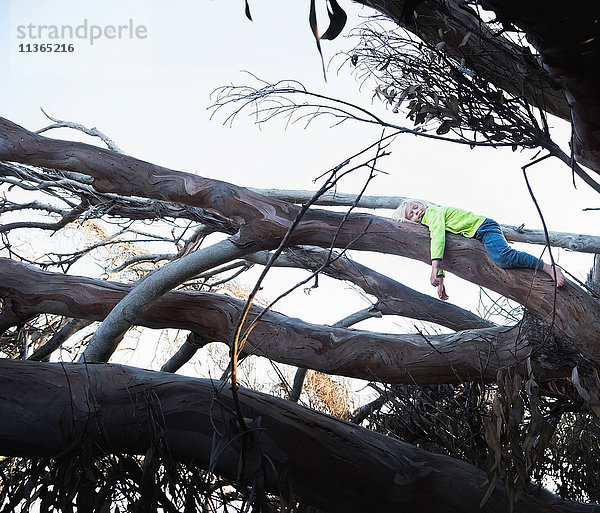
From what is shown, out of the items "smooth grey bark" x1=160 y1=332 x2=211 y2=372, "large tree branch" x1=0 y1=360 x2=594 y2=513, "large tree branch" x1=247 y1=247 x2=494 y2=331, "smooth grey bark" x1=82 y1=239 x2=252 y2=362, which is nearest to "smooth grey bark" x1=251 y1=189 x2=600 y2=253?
"large tree branch" x1=247 y1=247 x2=494 y2=331

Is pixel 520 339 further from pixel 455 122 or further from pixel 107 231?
pixel 107 231

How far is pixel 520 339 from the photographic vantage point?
13.3ft

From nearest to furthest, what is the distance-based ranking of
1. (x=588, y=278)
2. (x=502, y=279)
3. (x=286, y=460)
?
(x=286, y=460) → (x=502, y=279) → (x=588, y=278)

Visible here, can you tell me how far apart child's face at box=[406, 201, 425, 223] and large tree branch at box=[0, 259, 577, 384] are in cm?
76

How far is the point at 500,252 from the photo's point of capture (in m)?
3.76

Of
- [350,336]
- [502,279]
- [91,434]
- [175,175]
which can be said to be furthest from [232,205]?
[91,434]

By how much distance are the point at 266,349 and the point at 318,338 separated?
1.27 ft

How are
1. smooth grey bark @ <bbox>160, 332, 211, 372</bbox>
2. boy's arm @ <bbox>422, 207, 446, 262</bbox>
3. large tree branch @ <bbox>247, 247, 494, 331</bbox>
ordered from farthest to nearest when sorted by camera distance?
1. large tree branch @ <bbox>247, 247, 494, 331</bbox>
2. smooth grey bark @ <bbox>160, 332, 211, 372</bbox>
3. boy's arm @ <bbox>422, 207, 446, 262</bbox>

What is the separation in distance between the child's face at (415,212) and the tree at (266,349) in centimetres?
26

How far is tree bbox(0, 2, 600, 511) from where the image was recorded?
235 centimetres

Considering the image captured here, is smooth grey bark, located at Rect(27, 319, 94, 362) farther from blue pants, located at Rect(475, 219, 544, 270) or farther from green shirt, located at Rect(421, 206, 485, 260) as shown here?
blue pants, located at Rect(475, 219, 544, 270)

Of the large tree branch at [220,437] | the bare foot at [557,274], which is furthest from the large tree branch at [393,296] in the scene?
the large tree branch at [220,437]

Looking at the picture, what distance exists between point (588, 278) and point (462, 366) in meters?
1.72

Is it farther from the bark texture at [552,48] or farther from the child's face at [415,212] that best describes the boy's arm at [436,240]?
the bark texture at [552,48]
